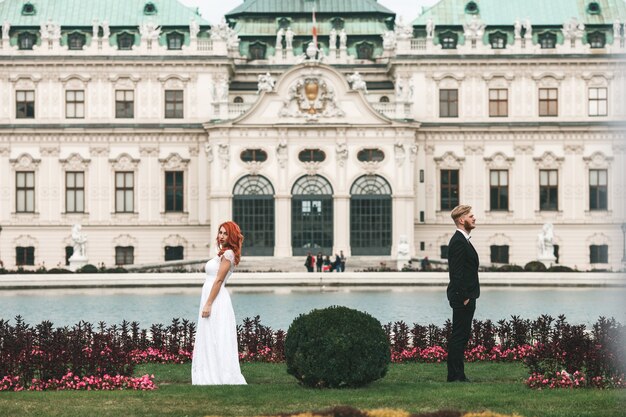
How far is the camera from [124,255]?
217 ft

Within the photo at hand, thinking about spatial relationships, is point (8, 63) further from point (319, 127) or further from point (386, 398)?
point (386, 398)

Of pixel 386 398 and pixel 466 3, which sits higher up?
pixel 466 3

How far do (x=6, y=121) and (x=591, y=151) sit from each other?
107 feet

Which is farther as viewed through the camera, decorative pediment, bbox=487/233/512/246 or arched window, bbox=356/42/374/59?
arched window, bbox=356/42/374/59

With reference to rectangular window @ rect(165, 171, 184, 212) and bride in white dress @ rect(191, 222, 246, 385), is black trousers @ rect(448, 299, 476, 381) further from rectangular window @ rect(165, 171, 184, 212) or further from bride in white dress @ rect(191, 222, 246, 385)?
rectangular window @ rect(165, 171, 184, 212)

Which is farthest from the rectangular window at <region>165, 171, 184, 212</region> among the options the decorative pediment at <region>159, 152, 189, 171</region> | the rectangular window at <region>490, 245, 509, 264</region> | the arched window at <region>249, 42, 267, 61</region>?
the rectangular window at <region>490, 245, 509, 264</region>

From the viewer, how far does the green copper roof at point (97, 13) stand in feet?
222

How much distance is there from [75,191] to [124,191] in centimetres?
276

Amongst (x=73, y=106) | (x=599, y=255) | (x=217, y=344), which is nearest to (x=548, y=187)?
(x=599, y=255)

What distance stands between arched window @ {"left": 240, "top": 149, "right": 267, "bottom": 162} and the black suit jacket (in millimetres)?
47650

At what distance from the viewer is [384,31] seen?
69625 millimetres

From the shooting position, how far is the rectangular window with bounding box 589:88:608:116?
A: 66.9m

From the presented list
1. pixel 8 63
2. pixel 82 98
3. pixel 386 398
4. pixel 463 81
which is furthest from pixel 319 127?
pixel 386 398

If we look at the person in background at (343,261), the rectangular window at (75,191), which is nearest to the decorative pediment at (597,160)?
the person in background at (343,261)
